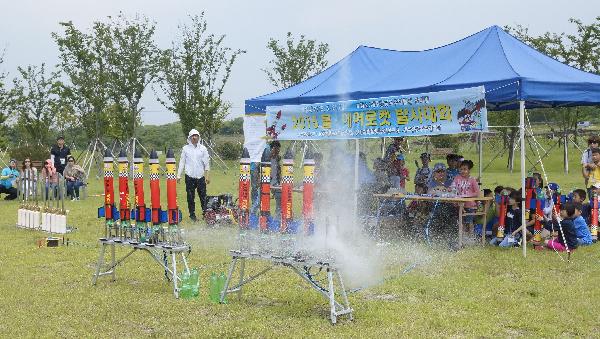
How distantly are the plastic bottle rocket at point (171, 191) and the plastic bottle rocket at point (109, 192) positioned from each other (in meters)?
0.62

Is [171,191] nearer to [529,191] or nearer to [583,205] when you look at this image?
[529,191]

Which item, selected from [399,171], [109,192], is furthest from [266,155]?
[109,192]

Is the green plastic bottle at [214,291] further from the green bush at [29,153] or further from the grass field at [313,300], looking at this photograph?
the green bush at [29,153]

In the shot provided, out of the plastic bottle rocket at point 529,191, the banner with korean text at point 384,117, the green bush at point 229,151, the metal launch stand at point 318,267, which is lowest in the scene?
the metal launch stand at point 318,267

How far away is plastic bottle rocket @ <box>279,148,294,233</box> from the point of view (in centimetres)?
499

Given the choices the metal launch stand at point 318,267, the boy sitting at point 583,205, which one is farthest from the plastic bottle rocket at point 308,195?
the boy sitting at point 583,205

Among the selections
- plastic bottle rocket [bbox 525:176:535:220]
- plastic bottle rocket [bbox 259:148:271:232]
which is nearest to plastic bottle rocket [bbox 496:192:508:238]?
plastic bottle rocket [bbox 525:176:535:220]

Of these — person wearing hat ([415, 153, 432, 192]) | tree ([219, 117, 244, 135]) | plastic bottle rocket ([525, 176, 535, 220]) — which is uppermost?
tree ([219, 117, 244, 135])

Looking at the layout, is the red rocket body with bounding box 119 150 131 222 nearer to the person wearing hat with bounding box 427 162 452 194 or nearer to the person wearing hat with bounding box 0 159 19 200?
the person wearing hat with bounding box 427 162 452 194

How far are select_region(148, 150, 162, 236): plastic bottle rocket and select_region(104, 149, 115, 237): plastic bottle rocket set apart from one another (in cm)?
45

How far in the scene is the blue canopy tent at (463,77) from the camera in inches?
309

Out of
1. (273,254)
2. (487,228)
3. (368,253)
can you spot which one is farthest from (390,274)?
(487,228)

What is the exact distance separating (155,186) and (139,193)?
0.70 feet

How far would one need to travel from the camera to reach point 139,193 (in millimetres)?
5828
